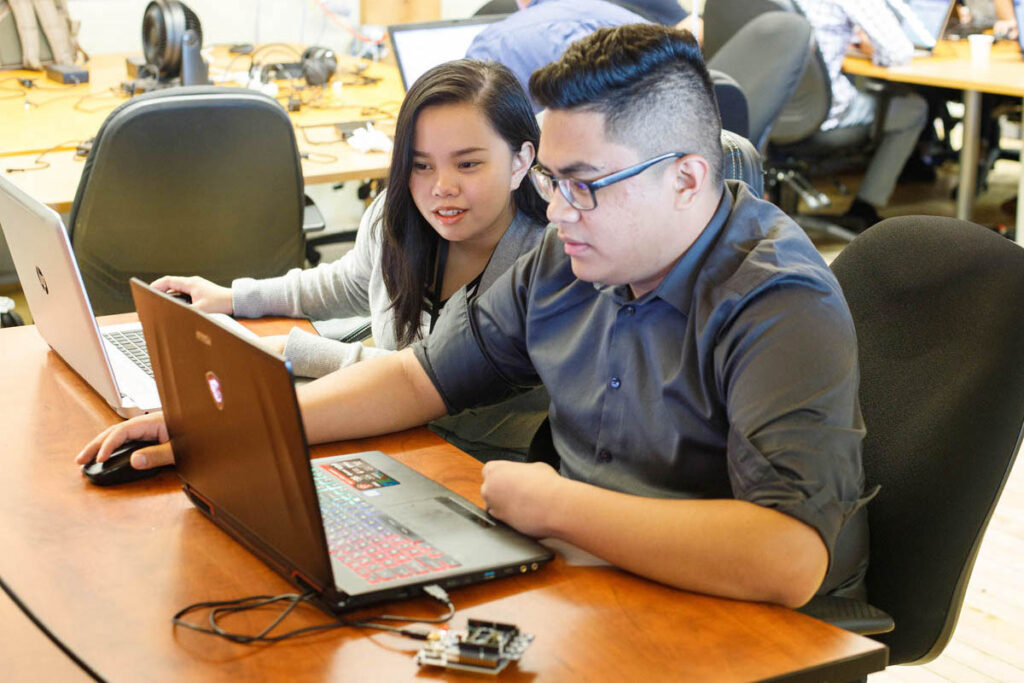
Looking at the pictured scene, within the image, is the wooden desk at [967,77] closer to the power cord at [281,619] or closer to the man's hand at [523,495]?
the man's hand at [523,495]

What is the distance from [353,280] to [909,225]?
103cm

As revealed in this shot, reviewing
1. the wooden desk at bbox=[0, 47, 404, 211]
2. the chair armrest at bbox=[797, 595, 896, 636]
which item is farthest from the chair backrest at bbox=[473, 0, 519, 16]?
the chair armrest at bbox=[797, 595, 896, 636]

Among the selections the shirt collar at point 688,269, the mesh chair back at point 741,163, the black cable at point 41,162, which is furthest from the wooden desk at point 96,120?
the shirt collar at point 688,269

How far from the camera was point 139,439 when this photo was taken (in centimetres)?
149

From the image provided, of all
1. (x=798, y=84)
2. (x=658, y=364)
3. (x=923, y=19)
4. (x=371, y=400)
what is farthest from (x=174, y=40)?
(x=923, y=19)

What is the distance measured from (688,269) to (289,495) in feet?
1.81

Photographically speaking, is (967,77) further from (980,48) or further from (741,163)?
(741,163)

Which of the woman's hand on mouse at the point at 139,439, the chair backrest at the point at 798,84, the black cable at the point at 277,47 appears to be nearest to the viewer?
the woman's hand on mouse at the point at 139,439

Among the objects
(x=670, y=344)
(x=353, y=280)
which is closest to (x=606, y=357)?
→ (x=670, y=344)

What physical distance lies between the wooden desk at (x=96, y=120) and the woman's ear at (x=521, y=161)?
126 cm

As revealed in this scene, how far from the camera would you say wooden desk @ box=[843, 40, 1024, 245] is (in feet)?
13.7

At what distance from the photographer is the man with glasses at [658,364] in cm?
116

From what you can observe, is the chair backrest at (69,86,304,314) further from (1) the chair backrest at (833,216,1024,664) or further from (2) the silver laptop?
(1) the chair backrest at (833,216,1024,664)

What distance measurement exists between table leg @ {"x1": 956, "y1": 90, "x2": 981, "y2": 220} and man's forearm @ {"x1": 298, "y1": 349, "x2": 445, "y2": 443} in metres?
3.54
